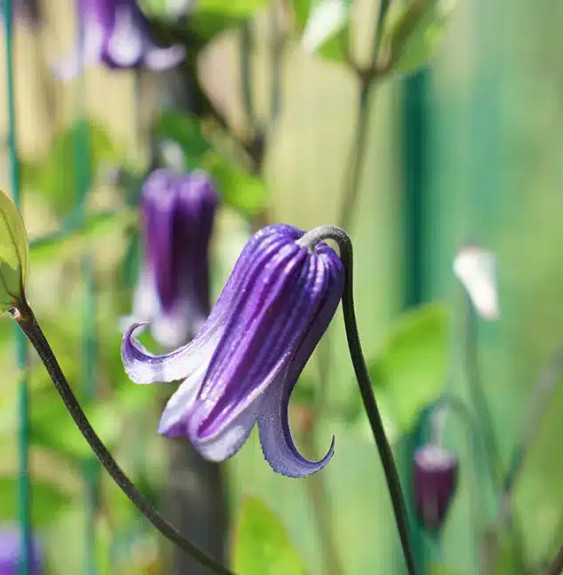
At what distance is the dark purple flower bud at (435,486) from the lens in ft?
1.90

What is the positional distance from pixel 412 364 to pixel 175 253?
18 centimetres

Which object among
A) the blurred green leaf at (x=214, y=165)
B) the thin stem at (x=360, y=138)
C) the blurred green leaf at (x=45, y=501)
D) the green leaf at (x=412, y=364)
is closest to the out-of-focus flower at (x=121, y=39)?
the blurred green leaf at (x=214, y=165)

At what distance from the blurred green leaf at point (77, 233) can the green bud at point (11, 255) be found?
0.70ft

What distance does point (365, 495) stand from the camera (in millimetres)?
1266

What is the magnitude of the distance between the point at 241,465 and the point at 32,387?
0.62 meters

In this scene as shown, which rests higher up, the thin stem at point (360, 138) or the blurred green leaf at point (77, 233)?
the thin stem at point (360, 138)

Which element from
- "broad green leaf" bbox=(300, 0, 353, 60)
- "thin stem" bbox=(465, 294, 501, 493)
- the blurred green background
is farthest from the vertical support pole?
"broad green leaf" bbox=(300, 0, 353, 60)

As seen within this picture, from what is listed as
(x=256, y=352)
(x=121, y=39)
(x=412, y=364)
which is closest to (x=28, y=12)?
(x=121, y=39)

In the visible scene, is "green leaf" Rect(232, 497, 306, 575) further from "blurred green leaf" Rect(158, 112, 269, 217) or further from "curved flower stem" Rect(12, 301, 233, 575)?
"blurred green leaf" Rect(158, 112, 269, 217)

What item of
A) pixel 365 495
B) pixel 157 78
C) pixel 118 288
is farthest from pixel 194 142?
pixel 365 495

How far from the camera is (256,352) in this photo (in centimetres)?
33

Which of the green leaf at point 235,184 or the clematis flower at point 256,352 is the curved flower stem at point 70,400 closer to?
the clematis flower at point 256,352

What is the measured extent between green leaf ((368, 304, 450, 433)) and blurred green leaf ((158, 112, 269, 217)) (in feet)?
0.48

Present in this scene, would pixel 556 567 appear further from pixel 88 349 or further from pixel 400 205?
pixel 400 205
